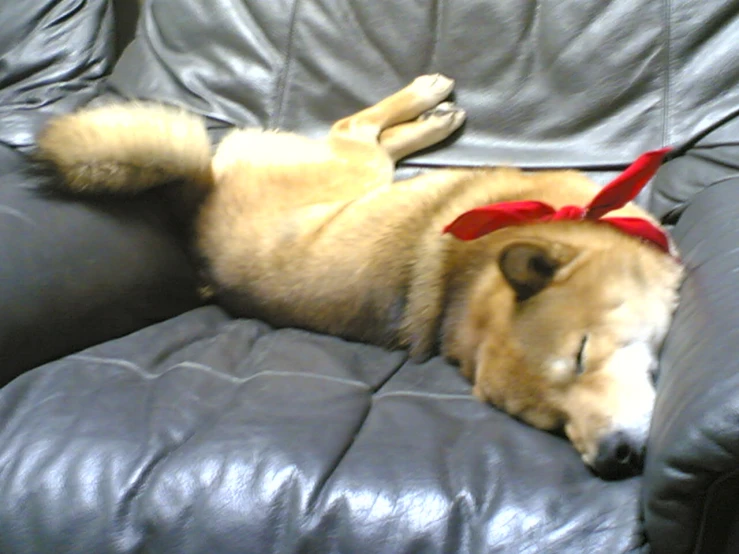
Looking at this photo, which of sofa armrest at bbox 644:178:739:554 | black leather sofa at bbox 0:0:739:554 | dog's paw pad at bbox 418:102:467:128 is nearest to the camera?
sofa armrest at bbox 644:178:739:554

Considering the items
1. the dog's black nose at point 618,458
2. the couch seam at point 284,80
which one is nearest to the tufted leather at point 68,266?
the couch seam at point 284,80

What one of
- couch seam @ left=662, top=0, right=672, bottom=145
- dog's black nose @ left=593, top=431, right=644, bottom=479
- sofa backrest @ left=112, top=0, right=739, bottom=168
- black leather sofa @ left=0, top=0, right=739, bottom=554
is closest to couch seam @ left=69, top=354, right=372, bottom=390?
black leather sofa @ left=0, top=0, right=739, bottom=554

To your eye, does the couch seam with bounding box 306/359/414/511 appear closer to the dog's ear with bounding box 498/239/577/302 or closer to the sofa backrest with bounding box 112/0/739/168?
the dog's ear with bounding box 498/239/577/302

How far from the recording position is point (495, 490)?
948 millimetres

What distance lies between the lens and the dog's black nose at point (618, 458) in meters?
0.96

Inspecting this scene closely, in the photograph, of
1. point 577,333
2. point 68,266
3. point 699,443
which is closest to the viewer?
point 699,443

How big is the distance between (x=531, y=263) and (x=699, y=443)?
474mm

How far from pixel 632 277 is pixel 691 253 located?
0.37 feet

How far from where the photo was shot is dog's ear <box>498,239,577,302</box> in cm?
118

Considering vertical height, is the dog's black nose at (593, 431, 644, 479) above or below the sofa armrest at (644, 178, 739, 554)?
below

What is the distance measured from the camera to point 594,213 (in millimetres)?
1348

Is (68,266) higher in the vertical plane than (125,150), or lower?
lower

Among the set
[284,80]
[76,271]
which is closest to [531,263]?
[76,271]

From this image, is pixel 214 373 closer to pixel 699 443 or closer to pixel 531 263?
pixel 531 263
